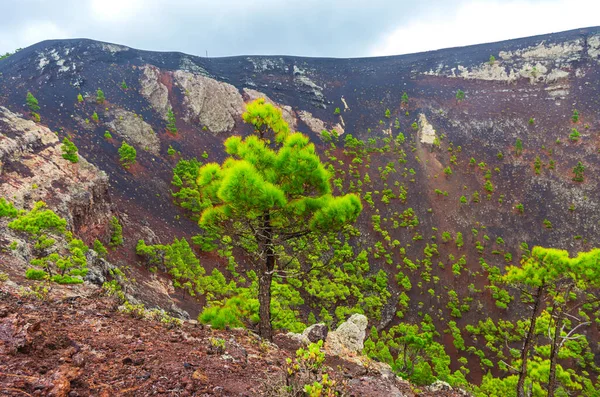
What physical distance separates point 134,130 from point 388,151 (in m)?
30.8

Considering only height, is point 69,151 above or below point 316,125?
below

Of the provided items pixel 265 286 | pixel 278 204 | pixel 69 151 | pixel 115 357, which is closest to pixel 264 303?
pixel 265 286

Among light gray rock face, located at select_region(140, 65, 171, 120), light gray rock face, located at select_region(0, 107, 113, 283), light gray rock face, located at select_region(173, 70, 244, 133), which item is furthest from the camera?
light gray rock face, located at select_region(173, 70, 244, 133)

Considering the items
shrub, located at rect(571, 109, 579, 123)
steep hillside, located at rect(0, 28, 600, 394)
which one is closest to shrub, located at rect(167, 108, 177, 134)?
steep hillside, located at rect(0, 28, 600, 394)

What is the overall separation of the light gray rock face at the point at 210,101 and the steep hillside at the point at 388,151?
0.22m

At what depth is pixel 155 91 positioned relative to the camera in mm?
40594

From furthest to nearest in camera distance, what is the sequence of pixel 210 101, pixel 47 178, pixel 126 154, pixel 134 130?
pixel 210 101
pixel 134 130
pixel 126 154
pixel 47 178

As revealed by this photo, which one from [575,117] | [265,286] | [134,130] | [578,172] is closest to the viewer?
[265,286]

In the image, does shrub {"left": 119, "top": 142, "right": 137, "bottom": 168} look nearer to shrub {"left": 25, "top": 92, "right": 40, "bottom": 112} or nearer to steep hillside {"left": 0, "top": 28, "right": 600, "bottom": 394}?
steep hillside {"left": 0, "top": 28, "right": 600, "bottom": 394}

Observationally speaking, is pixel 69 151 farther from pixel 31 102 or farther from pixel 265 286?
pixel 265 286

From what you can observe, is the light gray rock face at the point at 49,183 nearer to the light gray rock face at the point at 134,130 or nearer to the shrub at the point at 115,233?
the shrub at the point at 115,233

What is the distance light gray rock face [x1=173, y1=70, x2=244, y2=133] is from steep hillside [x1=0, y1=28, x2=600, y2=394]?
0.22m

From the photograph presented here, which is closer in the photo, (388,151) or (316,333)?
(316,333)

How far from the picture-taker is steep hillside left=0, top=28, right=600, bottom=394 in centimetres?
2331
